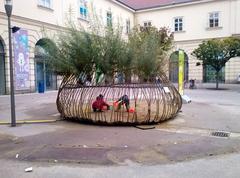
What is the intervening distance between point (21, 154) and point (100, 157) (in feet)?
5.54

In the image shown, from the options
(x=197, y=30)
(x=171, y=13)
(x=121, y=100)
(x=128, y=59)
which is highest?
(x=171, y=13)

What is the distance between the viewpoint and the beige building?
19.8 metres

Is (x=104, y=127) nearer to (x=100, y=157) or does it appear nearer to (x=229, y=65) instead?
(x=100, y=157)

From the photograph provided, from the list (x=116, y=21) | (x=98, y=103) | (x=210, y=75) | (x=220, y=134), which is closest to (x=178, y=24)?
(x=210, y=75)

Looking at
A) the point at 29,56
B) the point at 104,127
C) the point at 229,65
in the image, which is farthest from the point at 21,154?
the point at 229,65

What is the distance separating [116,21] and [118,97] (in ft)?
35.2

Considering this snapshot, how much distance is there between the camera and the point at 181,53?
1477cm

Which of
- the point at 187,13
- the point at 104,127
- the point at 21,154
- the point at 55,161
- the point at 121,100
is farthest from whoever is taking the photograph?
the point at 187,13

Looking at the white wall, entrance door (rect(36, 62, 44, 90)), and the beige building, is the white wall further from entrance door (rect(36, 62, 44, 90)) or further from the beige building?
entrance door (rect(36, 62, 44, 90))

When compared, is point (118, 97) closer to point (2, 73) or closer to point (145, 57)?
point (145, 57)

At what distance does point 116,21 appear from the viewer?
19109 mm

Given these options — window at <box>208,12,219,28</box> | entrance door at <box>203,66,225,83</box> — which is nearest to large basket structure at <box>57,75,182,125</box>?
entrance door at <box>203,66,225,83</box>

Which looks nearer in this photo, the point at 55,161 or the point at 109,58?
the point at 55,161

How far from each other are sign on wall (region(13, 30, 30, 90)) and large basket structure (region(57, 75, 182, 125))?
36.1 ft
